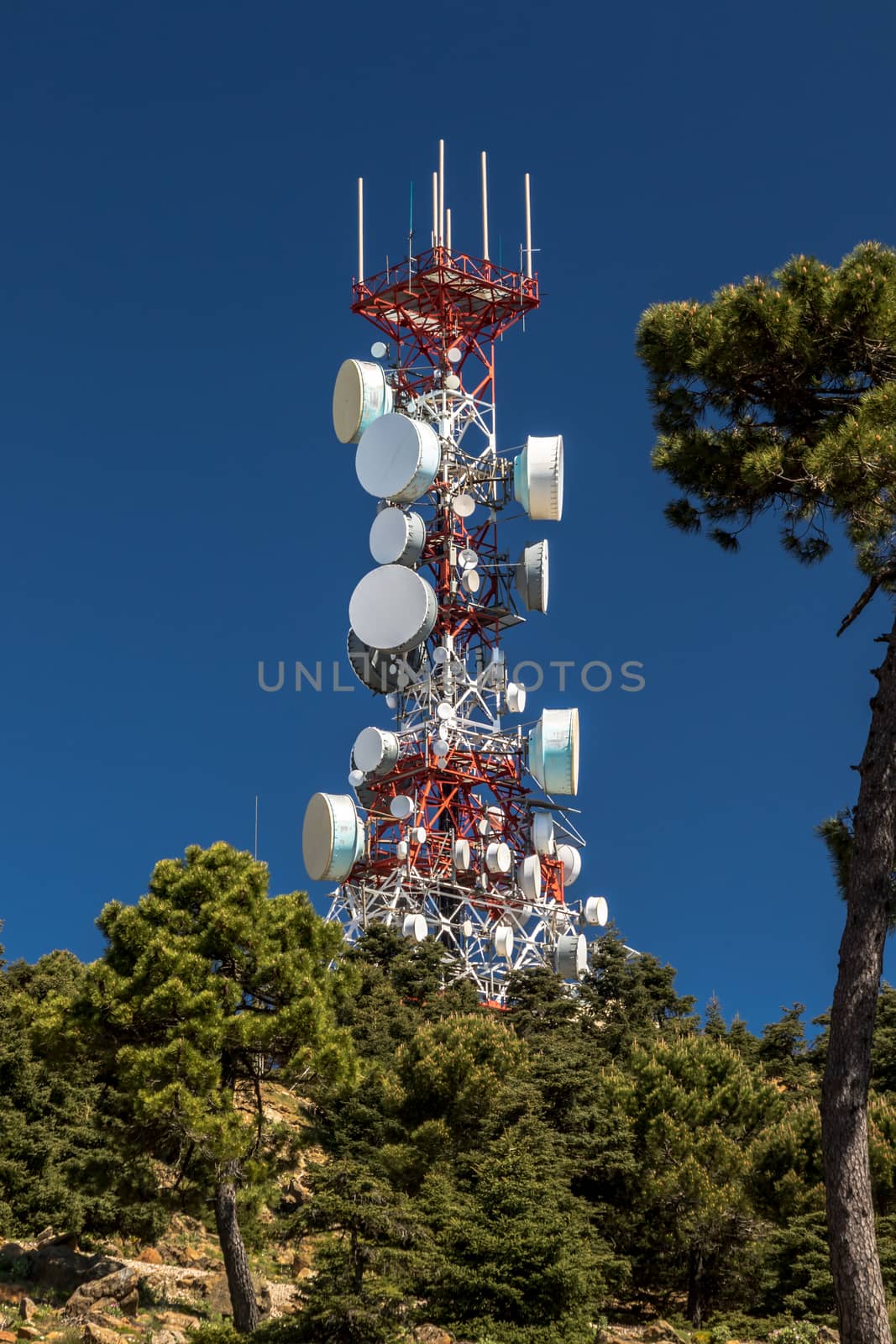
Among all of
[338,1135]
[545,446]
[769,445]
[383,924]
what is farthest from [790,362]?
[545,446]

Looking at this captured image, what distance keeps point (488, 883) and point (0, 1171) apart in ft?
77.9

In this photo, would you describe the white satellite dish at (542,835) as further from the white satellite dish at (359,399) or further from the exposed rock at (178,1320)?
the exposed rock at (178,1320)

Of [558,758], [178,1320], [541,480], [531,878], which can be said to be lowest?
[178,1320]

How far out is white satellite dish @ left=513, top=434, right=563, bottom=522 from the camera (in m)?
47.9

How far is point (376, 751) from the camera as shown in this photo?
46906 millimetres

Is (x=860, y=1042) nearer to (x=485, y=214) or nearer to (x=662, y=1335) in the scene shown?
(x=662, y=1335)

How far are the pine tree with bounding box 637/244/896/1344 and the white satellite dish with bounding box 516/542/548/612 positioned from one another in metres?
30.1

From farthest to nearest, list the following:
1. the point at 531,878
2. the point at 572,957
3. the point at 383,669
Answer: the point at 383,669, the point at 531,878, the point at 572,957

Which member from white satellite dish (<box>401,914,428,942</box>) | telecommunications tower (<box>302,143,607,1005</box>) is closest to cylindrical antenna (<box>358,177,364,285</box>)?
telecommunications tower (<box>302,143,607,1005</box>)

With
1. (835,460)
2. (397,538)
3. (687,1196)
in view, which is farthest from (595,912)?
(835,460)

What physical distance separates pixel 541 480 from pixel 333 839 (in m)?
12.1

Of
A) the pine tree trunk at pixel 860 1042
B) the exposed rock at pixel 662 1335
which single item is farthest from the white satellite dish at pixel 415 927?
the pine tree trunk at pixel 860 1042

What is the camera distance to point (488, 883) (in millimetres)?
47062

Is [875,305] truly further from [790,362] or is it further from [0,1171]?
[0,1171]
